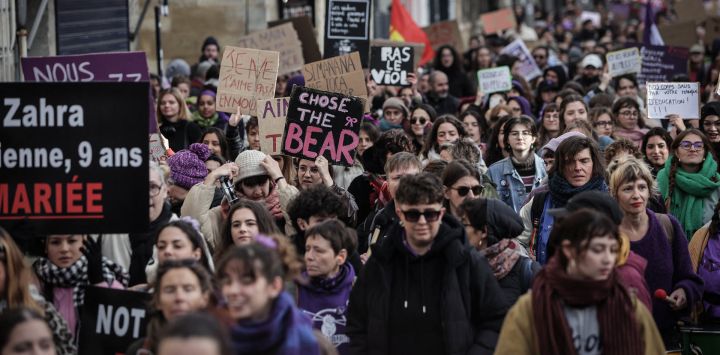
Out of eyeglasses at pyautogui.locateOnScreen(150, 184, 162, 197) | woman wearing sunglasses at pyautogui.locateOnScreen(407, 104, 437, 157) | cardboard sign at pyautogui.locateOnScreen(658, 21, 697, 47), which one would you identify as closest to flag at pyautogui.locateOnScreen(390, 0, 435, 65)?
cardboard sign at pyautogui.locateOnScreen(658, 21, 697, 47)

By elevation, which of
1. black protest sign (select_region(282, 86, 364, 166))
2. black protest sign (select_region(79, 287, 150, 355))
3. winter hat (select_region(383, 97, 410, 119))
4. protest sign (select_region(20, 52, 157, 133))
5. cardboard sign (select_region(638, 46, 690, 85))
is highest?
cardboard sign (select_region(638, 46, 690, 85))

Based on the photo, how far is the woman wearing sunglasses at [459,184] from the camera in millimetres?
8391

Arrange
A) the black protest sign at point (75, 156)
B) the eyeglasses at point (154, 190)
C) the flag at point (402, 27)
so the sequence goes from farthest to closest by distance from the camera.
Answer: the flag at point (402, 27) → the eyeglasses at point (154, 190) → the black protest sign at point (75, 156)

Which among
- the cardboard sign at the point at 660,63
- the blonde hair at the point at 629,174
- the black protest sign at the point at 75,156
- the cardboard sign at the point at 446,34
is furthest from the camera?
the cardboard sign at the point at 446,34

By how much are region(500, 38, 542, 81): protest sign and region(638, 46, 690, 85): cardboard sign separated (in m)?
2.61

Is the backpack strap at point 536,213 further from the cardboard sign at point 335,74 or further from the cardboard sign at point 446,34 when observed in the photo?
the cardboard sign at point 446,34

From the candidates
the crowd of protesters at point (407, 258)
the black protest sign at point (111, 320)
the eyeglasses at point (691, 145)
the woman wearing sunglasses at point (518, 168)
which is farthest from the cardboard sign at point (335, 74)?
the black protest sign at point (111, 320)

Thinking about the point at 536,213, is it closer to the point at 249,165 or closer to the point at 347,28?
the point at 249,165

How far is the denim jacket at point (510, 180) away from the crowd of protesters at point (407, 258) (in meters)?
0.02

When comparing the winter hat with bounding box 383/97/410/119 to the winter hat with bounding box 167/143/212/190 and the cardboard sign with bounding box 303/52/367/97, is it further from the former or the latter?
the winter hat with bounding box 167/143/212/190

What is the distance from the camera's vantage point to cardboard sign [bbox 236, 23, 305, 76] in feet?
56.4

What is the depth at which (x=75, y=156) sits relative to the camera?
7.11 metres

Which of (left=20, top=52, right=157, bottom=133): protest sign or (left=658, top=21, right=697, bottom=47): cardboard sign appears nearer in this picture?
(left=20, top=52, right=157, bottom=133): protest sign

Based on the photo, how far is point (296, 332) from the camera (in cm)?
561
